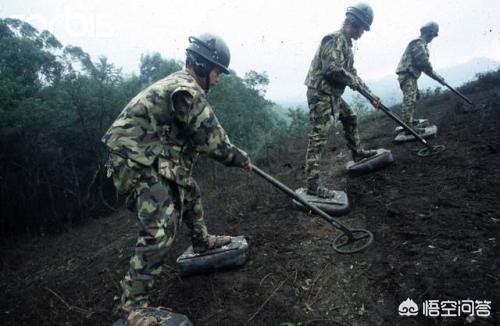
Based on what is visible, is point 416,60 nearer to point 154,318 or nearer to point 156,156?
point 156,156

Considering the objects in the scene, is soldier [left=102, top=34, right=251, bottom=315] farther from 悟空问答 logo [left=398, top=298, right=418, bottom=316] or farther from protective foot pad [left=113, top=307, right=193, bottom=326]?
悟空问答 logo [left=398, top=298, right=418, bottom=316]

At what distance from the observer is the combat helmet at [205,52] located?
290 centimetres

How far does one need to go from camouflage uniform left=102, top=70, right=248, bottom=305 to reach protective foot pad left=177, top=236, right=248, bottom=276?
0.79m

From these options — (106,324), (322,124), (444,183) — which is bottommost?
(106,324)

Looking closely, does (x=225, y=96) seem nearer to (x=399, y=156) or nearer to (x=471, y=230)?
(x=399, y=156)

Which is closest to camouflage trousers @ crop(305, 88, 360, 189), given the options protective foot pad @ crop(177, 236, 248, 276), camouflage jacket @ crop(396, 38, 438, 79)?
protective foot pad @ crop(177, 236, 248, 276)

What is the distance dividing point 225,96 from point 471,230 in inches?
579

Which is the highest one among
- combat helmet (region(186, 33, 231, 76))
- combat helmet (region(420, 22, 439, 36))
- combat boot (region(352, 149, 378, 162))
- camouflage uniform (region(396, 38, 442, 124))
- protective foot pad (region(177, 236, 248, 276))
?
combat helmet (region(420, 22, 439, 36))

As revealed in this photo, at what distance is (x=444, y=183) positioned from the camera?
14.5 feet

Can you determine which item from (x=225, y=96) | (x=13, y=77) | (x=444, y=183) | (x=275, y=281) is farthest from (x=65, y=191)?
(x=444, y=183)

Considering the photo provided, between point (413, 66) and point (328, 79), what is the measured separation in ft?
12.5

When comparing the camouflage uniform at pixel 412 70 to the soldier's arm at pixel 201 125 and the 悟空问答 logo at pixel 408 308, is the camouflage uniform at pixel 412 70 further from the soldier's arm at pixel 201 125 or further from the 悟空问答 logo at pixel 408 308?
the soldier's arm at pixel 201 125

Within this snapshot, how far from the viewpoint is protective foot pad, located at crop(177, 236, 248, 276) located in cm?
329

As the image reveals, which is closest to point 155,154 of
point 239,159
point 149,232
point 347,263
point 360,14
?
point 149,232
